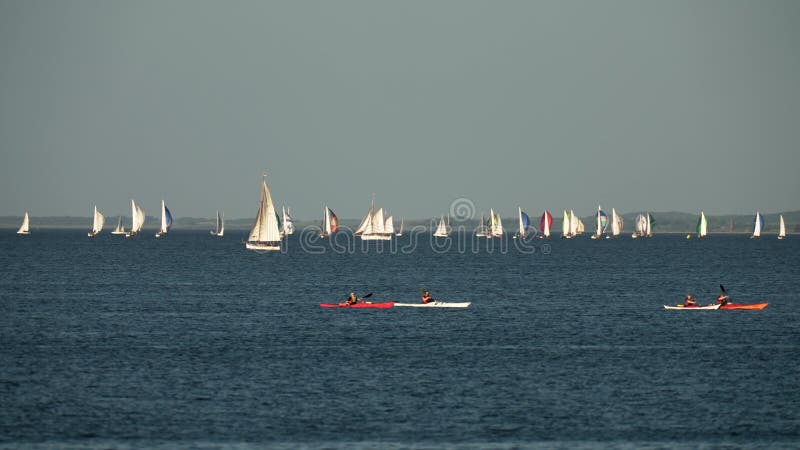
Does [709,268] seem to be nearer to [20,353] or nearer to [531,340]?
[531,340]

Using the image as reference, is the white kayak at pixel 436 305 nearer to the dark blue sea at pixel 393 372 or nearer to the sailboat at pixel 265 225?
→ the dark blue sea at pixel 393 372

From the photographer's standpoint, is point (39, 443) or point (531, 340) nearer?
point (39, 443)

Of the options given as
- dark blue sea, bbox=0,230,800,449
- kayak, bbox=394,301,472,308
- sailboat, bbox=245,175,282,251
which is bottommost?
dark blue sea, bbox=0,230,800,449

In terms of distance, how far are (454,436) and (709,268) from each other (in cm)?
13911

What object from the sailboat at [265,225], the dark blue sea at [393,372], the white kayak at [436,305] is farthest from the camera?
the sailboat at [265,225]

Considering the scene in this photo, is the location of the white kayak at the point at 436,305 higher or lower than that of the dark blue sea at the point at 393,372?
higher

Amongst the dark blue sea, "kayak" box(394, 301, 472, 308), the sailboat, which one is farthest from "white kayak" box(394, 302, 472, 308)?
the sailboat

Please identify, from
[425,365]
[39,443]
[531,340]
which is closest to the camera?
[39,443]

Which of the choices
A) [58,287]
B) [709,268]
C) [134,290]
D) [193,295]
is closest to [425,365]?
[193,295]

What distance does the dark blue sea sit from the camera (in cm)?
4425

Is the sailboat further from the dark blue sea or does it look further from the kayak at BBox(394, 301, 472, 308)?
the kayak at BBox(394, 301, 472, 308)

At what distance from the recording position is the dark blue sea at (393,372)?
44.2 metres

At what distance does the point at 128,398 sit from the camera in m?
50.8

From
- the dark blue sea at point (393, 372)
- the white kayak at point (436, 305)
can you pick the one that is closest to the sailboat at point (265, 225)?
the dark blue sea at point (393, 372)
